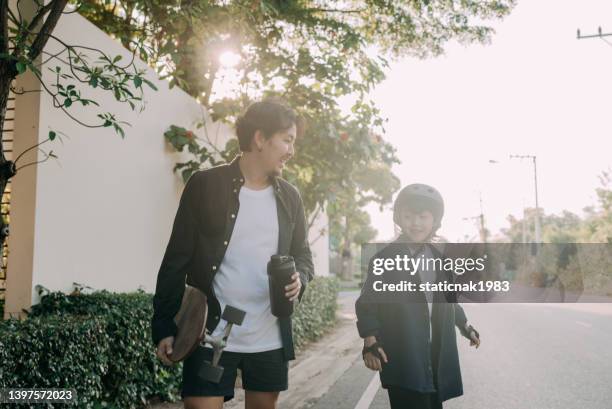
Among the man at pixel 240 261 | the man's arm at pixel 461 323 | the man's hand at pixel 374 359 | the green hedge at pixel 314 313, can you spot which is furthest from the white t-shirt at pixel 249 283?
the green hedge at pixel 314 313

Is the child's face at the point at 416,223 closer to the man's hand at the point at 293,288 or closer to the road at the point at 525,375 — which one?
the man's hand at the point at 293,288

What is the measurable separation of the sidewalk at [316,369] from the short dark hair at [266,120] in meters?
3.51

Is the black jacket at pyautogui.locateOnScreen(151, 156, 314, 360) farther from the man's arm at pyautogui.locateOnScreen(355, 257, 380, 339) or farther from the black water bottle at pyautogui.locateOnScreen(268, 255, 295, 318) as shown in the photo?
the man's arm at pyautogui.locateOnScreen(355, 257, 380, 339)

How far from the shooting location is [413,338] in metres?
3.07

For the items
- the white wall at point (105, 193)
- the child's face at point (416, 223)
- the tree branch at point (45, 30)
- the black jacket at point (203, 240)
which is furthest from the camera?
the white wall at point (105, 193)

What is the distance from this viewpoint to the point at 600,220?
125ft

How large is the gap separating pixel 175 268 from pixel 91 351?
2.09 metres

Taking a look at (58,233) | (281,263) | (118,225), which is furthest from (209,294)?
(118,225)

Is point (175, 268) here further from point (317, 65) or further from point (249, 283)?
point (317, 65)

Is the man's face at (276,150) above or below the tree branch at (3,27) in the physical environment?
below

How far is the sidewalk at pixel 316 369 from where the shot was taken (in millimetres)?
6023

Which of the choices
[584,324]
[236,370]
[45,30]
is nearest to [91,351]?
[236,370]

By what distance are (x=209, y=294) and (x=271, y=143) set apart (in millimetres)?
762

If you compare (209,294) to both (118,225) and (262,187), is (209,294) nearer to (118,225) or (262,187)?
(262,187)
